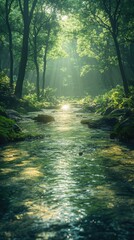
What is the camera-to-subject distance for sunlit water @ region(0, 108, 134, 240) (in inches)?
147

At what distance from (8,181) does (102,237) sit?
277 centimetres

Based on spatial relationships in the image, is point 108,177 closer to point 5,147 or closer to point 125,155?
point 125,155

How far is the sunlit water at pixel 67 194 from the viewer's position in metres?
3.74

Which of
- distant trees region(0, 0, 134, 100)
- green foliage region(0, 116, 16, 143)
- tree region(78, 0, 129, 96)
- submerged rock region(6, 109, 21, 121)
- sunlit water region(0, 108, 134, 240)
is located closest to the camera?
sunlit water region(0, 108, 134, 240)

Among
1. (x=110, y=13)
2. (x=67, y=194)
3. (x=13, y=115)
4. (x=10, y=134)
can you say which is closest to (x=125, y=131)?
(x=10, y=134)

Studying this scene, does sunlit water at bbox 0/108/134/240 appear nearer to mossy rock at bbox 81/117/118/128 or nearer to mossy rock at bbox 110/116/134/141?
mossy rock at bbox 110/116/134/141

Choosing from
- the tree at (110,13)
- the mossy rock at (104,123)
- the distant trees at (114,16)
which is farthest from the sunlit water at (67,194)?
the distant trees at (114,16)

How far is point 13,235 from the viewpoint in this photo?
3.61 metres

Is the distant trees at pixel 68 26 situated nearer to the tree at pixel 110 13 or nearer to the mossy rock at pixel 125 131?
the tree at pixel 110 13

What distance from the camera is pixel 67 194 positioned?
5027 mm

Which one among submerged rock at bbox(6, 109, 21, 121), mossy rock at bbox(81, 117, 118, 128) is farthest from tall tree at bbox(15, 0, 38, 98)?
mossy rock at bbox(81, 117, 118, 128)

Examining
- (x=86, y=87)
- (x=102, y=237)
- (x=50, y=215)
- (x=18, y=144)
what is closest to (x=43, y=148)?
(x=18, y=144)

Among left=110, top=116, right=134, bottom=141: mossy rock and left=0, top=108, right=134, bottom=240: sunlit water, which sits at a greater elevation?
left=110, top=116, right=134, bottom=141: mossy rock

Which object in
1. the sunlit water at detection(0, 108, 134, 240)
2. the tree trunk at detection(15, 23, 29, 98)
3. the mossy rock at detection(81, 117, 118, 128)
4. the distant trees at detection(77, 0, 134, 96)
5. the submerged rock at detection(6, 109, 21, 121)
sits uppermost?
the distant trees at detection(77, 0, 134, 96)
